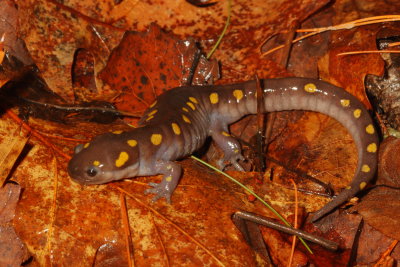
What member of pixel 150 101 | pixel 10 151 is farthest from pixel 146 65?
pixel 10 151

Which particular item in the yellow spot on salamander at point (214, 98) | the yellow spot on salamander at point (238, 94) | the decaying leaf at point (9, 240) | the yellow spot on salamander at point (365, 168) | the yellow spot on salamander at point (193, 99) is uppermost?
the yellow spot on salamander at point (238, 94)

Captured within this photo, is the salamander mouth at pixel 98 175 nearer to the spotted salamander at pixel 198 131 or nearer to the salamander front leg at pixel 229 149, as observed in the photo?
the spotted salamander at pixel 198 131

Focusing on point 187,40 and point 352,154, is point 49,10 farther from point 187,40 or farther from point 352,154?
point 352,154

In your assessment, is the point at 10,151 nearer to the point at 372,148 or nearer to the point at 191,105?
the point at 191,105

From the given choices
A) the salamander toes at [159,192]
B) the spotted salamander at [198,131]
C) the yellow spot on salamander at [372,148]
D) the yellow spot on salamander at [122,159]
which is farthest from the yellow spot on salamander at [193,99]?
the yellow spot on salamander at [372,148]

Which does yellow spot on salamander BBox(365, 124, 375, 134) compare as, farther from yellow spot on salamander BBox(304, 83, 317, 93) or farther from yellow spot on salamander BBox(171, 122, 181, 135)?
yellow spot on salamander BBox(171, 122, 181, 135)

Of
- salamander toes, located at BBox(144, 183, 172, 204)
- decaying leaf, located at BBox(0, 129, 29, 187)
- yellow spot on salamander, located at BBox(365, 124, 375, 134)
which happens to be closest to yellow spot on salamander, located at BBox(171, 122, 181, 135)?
salamander toes, located at BBox(144, 183, 172, 204)

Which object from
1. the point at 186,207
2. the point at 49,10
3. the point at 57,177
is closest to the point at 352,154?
the point at 186,207
